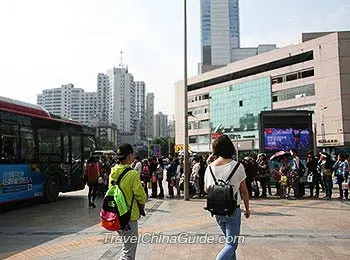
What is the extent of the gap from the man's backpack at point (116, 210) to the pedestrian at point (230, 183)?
1.01 m

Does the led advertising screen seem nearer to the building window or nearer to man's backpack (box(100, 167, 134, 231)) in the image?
man's backpack (box(100, 167, 134, 231))

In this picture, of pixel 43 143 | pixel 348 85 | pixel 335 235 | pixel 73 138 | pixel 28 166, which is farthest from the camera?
pixel 348 85

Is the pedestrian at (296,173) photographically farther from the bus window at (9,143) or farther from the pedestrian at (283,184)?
the bus window at (9,143)

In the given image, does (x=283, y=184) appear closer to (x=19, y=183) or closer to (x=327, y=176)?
(x=327, y=176)

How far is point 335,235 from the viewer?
7.98 meters

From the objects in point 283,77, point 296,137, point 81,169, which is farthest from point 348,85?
point 81,169

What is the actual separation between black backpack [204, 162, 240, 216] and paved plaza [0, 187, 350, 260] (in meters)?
2.13

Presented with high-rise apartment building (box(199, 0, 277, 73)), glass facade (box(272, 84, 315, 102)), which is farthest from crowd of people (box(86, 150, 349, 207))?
high-rise apartment building (box(199, 0, 277, 73))

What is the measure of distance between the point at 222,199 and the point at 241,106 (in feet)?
224

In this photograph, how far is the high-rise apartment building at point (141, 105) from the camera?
103 m

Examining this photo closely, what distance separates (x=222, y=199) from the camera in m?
4.49

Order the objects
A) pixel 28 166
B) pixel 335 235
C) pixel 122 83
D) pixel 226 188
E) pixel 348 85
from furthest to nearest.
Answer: pixel 122 83, pixel 348 85, pixel 28 166, pixel 335 235, pixel 226 188

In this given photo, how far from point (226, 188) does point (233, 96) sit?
231 feet

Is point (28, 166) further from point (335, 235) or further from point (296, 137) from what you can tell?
point (296, 137)
